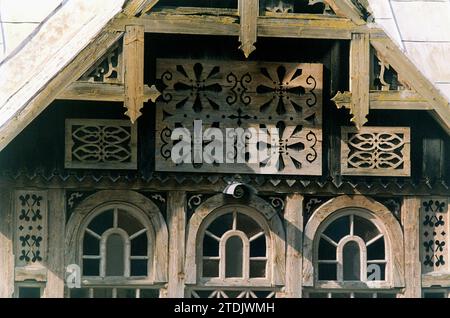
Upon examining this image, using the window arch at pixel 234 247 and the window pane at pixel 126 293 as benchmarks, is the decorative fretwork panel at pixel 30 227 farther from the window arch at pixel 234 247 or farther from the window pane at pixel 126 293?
the window arch at pixel 234 247

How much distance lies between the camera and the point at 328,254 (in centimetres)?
2088

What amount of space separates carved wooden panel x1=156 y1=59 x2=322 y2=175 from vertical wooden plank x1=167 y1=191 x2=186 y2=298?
423mm

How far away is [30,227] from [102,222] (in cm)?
74

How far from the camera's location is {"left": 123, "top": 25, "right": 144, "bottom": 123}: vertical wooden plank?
1992 centimetres

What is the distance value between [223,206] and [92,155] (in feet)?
A: 4.80

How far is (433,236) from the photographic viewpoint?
68.9 ft

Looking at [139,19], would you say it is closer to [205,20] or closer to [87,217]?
[205,20]

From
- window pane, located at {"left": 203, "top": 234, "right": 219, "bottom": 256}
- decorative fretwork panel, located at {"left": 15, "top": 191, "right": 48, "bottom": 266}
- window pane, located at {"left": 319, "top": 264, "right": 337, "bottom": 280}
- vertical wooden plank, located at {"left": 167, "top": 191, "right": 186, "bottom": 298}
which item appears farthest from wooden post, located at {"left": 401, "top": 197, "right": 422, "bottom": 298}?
decorative fretwork panel, located at {"left": 15, "top": 191, "right": 48, "bottom": 266}

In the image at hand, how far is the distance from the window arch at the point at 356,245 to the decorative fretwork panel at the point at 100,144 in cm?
205

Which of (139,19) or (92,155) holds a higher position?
(139,19)

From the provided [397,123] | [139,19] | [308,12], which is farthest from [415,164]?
[139,19]

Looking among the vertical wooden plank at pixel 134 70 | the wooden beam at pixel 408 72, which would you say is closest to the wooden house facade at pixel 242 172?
the wooden beam at pixel 408 72

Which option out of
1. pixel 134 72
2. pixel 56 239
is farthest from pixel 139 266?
pixel 134 72
